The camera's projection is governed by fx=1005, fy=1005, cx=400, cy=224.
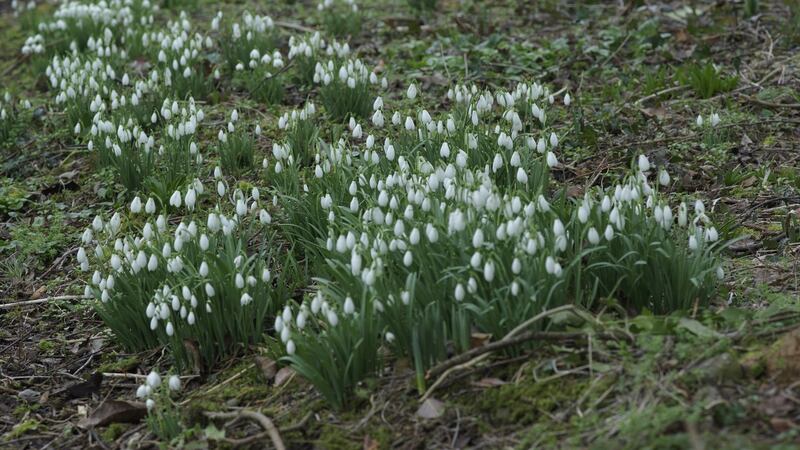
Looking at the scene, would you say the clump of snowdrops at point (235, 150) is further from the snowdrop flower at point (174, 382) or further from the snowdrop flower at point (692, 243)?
the snowdrop flower at point (692, 243)

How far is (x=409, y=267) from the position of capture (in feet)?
11.5

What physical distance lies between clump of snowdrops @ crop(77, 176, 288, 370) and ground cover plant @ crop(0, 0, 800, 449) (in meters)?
0.01

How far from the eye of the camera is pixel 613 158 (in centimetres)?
534

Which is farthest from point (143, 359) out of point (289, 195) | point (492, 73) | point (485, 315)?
point (492, 73)

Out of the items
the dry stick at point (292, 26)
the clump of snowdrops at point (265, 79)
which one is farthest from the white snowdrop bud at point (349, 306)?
the dry stick at point (292, 26)

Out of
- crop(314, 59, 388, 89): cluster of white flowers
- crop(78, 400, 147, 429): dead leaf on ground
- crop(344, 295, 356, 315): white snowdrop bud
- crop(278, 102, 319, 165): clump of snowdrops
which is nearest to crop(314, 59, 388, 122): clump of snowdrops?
crop(314, 59, 388, 89): cluster of white flowers

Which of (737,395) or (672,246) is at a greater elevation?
(672,246)

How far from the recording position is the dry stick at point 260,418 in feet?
10.5

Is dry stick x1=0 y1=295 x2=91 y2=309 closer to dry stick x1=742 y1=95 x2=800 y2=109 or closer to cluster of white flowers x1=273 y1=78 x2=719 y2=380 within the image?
cluster of white flowers x1=273 y1=78 x2=719 y2=380

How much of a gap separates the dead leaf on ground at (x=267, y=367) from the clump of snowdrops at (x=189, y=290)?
20cm

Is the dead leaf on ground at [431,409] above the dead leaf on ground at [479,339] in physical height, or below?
below

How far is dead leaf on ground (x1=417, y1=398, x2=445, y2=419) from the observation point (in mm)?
3197

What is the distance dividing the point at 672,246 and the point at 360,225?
1.13 m

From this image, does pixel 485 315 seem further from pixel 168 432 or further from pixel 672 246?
pixel 168 432
